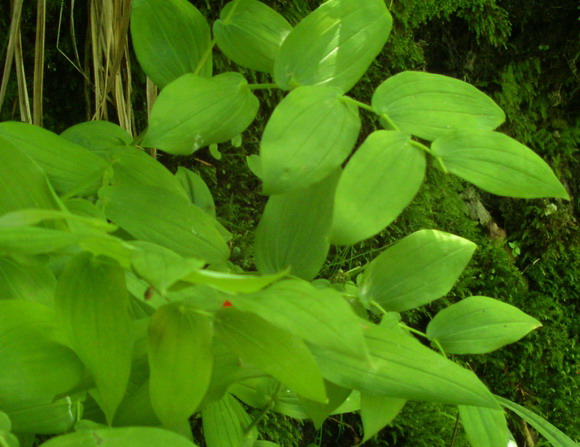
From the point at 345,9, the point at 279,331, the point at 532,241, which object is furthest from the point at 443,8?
the point at 279,331

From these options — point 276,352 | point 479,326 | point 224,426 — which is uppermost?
point 276,352

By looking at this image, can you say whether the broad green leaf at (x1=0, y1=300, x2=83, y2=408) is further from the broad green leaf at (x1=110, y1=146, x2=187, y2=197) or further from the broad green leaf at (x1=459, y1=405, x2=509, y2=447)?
the broad green leaf at (x1=459, y1=405, x2=509, y2=447)

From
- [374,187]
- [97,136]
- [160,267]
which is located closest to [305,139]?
[374,187]

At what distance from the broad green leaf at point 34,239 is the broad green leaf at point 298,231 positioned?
161 millimetres

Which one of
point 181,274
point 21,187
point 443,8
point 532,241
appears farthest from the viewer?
point 532,241

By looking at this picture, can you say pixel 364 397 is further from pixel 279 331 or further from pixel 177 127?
pixel 177 127

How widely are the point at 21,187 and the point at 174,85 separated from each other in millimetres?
140

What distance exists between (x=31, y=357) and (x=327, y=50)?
28 centimetres

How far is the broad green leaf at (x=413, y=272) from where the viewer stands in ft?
1.63

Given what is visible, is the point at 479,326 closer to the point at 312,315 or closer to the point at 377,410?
the point at 377,410

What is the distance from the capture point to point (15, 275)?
0.40m

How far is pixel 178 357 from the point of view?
13.2 inches

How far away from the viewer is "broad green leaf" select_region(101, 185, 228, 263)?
44cm

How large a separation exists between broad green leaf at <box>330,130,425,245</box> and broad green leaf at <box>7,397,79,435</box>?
20 cm
